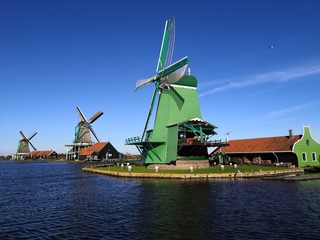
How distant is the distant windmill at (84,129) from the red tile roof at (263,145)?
230ft

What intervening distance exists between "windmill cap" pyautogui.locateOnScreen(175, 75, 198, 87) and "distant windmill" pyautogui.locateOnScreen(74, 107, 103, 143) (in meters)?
74.0

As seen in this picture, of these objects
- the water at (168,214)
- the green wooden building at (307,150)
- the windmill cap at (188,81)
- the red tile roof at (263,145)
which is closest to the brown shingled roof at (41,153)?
the red tile roof at (263,145)

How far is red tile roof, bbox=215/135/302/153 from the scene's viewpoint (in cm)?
4612

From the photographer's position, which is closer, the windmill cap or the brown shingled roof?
the windmill cap

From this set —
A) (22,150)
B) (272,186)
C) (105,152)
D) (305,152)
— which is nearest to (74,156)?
(105,152)

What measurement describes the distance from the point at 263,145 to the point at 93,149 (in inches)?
3003

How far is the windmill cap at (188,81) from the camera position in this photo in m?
47.3

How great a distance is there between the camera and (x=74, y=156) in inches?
4951

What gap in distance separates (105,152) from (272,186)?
90865mm

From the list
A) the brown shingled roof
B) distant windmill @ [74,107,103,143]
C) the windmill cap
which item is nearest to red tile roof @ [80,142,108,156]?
distant windmill @ [74,107,103,143]

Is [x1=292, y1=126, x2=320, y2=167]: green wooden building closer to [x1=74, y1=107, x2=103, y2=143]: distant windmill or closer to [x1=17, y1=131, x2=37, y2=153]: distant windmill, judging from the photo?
[x1=74, y1=107, x2=103, y2=143]: distant windmill

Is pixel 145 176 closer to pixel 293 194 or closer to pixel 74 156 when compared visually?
pixel 293 194

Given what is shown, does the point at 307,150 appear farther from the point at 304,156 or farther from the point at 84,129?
the point at 84,129

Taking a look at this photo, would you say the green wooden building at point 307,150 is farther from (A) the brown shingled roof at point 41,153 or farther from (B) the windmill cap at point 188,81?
(A) the brown shingled roof at point 41,153
